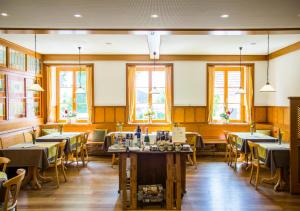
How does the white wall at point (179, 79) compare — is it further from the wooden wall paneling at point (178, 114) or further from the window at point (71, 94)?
the window at point (71, 94)

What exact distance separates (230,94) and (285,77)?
70.8 inches

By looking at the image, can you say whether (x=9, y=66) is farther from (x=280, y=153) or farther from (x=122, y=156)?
(x=280, y=153)

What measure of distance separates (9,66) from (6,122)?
1.34 m

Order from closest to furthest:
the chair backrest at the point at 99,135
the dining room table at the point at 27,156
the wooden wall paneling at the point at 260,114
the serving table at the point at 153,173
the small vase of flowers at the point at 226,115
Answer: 1. the serving table at the point at 153,173
2. the dining room table at the point at 27,156
3. the chair backrest at the point at 99,135
4. the small vase of flowers at the point at 226,115
5. the wooden wall paneling at the point at 260,114

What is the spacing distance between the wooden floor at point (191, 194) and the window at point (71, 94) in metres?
2.81

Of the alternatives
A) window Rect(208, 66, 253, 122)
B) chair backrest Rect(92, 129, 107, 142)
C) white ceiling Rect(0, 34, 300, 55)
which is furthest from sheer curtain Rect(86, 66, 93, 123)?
window Rect(208, 66, 253, 122)

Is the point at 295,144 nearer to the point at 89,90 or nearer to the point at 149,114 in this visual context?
the point at 149,114

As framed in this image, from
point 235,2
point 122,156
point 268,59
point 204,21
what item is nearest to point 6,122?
point 122,156

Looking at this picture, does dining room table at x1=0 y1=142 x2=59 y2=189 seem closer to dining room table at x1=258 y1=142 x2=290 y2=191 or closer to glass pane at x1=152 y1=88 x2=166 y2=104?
dining room table at x1=258 y1=142 x2=290 y2=191

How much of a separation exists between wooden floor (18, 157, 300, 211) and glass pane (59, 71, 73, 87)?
339cm

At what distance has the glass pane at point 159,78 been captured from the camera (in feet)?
28.6

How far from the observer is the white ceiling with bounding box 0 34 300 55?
6180 millimetres

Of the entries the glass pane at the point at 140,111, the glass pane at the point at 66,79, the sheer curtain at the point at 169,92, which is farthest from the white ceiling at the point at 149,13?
the glass pane at the point at 140,111

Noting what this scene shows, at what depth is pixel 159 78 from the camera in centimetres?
875
